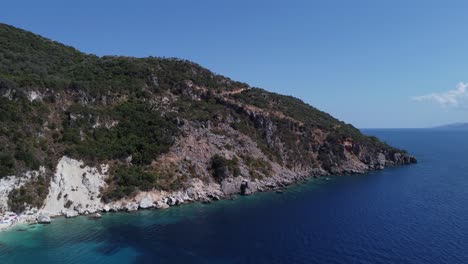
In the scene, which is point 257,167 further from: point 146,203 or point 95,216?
point 95,216

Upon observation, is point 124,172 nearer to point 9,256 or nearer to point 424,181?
point 9,256

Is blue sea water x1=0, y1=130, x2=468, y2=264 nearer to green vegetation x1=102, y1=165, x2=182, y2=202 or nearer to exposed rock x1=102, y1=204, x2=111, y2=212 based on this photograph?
exposed rock x1=102, y1=204, x2=111, y2=212

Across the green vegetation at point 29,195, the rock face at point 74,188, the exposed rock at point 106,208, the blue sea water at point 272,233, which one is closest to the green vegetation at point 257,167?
the blue sea water at point 272,233

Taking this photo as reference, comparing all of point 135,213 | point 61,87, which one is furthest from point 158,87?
point 135,213

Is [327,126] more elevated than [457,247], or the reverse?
[327,126]

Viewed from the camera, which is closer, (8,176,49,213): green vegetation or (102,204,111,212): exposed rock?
(8,176,49,213): green vegetation

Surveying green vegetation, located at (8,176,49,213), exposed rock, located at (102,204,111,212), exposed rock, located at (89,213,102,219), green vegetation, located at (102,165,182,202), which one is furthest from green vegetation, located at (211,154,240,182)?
green vegetation, located at (8,176,49,213)

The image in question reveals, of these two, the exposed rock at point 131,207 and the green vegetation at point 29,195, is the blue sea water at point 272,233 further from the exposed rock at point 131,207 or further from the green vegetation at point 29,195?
the green vegetation at point 29,195
